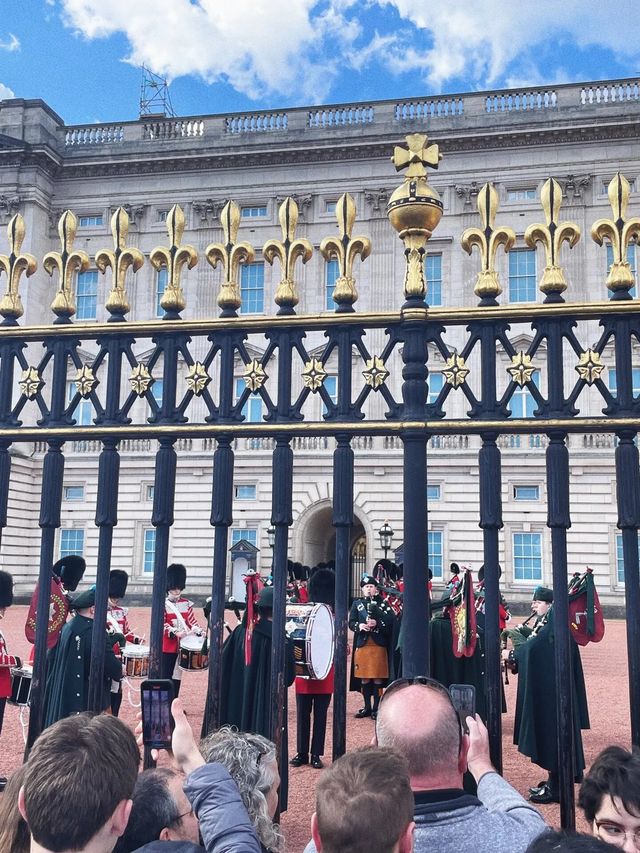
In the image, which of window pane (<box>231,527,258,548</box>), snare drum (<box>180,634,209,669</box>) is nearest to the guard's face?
snare drum (<box>180,634,209,669</box>)

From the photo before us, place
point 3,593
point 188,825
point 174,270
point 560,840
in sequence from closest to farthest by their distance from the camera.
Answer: point 560,840 < point 188,825 < point 174,270 < point 3,593

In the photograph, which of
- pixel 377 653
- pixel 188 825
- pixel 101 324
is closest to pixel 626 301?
pixel 101 324

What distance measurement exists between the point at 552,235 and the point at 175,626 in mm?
7079

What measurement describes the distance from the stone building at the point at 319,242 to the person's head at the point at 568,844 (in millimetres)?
23055

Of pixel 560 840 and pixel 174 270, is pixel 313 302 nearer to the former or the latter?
pixel 174 270

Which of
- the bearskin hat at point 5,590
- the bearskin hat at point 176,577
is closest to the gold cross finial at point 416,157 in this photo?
the bearskin hat at point 5,590

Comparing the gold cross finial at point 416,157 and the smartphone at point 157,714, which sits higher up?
the gold cross finial at point 416,157

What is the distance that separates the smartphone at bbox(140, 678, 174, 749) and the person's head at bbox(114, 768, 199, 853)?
297mm

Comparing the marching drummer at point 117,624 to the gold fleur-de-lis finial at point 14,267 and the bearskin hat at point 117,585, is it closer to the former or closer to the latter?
the bearskin hat at point 117,585

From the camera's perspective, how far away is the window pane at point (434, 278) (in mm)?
26750

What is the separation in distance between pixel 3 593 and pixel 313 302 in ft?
66.6

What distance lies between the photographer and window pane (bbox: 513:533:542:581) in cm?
2569

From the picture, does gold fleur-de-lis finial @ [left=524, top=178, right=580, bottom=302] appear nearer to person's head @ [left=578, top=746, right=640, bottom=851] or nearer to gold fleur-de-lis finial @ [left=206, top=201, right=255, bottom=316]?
gold fleur-de-lis finial @ [left=206, top=201, right=255, bottom=316]

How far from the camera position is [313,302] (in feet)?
87.9
